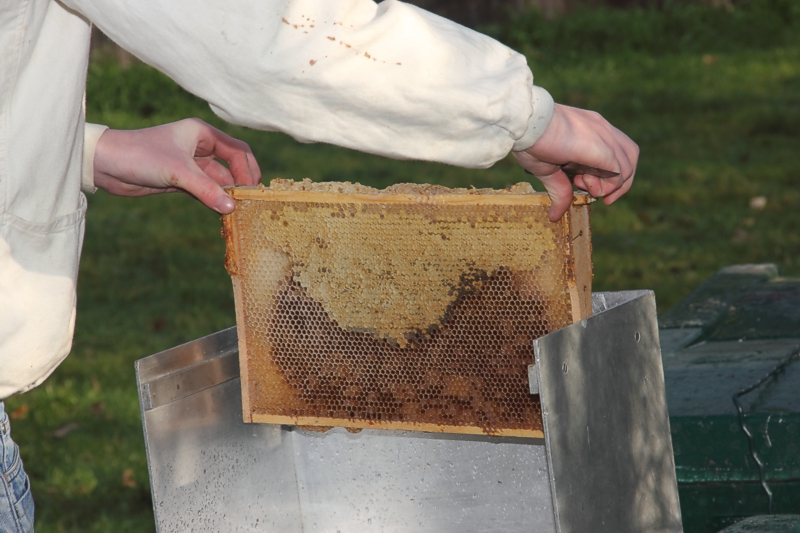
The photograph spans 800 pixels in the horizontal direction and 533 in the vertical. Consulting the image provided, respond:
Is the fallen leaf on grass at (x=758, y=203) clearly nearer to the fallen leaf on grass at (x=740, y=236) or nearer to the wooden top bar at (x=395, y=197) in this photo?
the fallen leaf on grass at (x=740, y=236)

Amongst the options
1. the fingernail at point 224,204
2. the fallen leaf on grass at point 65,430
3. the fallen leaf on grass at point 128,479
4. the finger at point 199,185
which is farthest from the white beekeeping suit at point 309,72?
the fallen leaf on grass at point 65,430

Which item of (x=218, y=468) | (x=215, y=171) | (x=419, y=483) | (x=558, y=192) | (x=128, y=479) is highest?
(x=215, y=171)

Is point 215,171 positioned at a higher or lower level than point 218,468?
higher

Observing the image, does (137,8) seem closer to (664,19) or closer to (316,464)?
(316,464)

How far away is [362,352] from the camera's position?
6.32 feet

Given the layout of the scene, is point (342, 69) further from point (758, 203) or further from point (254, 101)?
point (758, 203)

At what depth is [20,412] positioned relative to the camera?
4066 mm

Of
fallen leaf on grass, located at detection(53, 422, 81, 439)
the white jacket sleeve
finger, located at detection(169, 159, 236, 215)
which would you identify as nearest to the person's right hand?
the white jacket sleeve

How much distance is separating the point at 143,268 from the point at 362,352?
12.9 ft

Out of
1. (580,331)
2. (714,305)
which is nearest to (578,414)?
(580,331)

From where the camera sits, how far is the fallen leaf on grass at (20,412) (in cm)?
404

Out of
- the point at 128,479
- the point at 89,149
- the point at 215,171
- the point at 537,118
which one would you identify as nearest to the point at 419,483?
the point at 215,171

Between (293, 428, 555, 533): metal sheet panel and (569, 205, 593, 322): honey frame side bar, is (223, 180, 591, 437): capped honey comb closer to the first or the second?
(569, 205, 593, 322): honey frame side bar

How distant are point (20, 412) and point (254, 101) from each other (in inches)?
133
